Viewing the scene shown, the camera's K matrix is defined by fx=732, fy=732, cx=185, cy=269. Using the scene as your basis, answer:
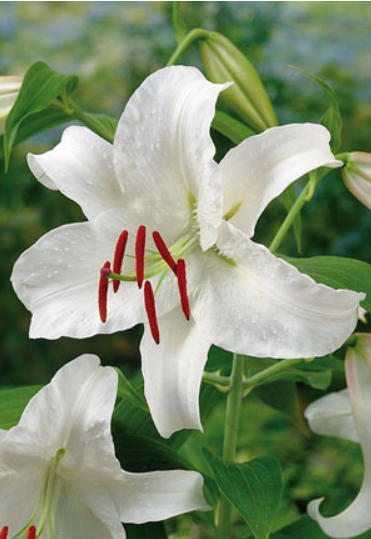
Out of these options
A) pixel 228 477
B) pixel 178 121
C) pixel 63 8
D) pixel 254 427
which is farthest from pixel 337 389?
pixel 63 8

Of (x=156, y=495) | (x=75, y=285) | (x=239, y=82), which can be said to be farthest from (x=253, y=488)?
(x=239, y=82)

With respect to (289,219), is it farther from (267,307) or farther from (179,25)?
(179,25)

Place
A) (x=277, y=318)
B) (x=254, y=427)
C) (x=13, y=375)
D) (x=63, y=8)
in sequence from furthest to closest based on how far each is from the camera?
(x=63, y=8) → (x=13, y=375) → (x=254, y=427) → (x=277, y=318)

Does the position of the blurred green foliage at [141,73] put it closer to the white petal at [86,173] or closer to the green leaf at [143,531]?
the green leaf at [143,531]

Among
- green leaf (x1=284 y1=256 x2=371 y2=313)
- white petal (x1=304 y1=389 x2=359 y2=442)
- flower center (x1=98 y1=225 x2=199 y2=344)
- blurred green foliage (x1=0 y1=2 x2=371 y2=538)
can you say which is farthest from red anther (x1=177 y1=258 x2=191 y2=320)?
blurred green foliage (x1=0 y1=2 x2=371 y2=538)

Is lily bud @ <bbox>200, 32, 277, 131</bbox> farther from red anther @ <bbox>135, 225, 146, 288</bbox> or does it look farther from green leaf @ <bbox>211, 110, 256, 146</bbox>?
red anther @ <bbox>135, 225, 146, 288</bbox>

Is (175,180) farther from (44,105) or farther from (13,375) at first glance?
(13,375)

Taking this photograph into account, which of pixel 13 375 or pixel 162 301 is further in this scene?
pixel 13 375
